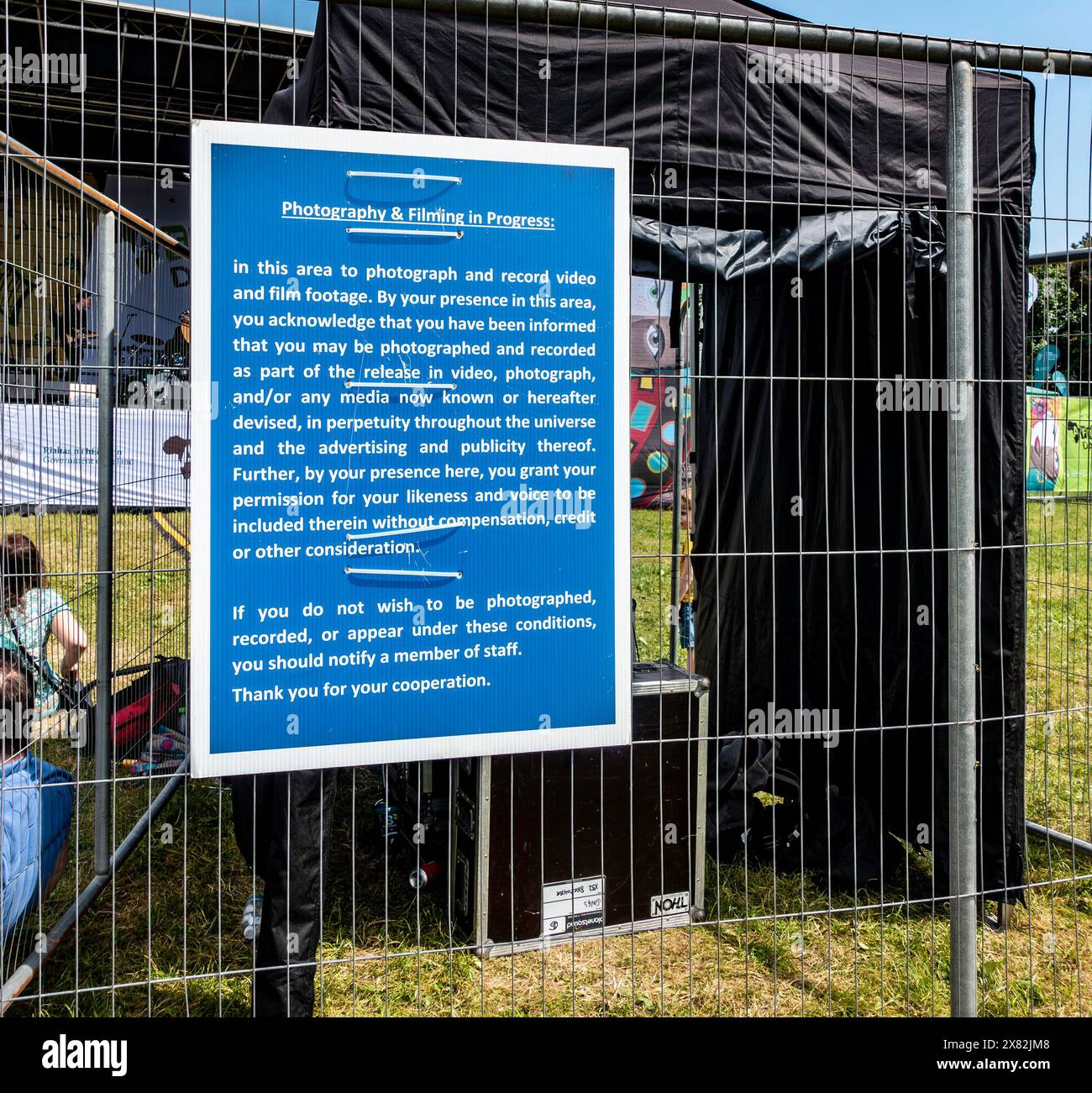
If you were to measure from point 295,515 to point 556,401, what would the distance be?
0.67m

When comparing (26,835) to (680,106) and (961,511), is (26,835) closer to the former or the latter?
(961,511)

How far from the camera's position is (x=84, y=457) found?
3.64 meters

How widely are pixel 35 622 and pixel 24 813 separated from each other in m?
1.23

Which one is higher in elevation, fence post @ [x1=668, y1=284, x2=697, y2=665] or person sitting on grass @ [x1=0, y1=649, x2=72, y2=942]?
fence post @ [x1=668, y1=284, x2=697, y2=665]

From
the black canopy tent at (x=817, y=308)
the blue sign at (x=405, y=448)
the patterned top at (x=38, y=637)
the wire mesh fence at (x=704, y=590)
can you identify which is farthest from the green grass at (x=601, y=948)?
the blue sign at (x=405, y=448)

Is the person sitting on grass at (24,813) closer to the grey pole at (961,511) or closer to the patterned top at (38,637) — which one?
the patterned top at (38,637)

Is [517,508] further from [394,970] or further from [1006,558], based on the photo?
[1006,558]

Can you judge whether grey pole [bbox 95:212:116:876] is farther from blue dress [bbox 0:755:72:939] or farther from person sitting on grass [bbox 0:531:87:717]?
blue dress [bbox 0:755:72:939]

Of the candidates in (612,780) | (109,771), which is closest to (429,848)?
(612,780)

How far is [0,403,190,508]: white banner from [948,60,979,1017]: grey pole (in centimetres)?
243

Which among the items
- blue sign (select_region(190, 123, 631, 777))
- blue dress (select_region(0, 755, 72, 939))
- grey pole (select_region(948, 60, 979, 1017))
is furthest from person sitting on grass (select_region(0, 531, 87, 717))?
grey pole (select_region(948, 60, 979, 1017))

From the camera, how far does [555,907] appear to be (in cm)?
328

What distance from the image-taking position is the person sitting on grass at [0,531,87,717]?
3.27 m

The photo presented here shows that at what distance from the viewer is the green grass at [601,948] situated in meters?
2.94
